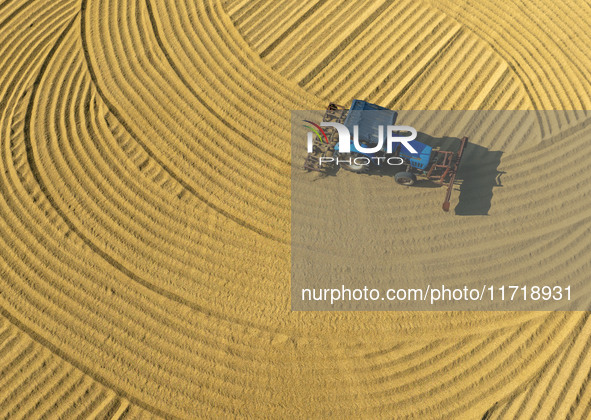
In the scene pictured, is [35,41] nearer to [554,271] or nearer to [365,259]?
[365,259]

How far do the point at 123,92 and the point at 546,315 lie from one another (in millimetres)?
10339

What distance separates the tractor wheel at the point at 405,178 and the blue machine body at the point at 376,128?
222 millimetres

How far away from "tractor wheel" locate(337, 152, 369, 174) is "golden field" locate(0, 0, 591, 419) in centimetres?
114

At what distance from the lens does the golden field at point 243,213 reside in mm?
9016

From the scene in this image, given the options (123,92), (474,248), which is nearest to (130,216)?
(123,92)

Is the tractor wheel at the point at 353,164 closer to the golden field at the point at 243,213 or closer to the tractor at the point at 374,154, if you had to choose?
the tractor at the point at 374,154

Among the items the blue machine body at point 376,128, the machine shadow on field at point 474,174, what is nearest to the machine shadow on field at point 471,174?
the machine shadow on field at point 474,174

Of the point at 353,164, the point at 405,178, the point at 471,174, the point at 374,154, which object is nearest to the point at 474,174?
the point at 471,174

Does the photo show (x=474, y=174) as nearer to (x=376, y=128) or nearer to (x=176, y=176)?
(x=376, y=128)

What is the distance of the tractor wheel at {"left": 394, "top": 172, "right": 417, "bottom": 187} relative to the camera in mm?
10469

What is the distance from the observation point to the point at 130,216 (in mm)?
10195

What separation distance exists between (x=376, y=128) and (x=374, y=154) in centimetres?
57

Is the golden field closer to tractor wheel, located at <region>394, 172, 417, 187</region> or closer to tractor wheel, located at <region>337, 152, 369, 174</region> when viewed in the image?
tractor wheel, located at <region>394, 172, 417, 187</region>

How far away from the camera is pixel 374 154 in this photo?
10578 mm
